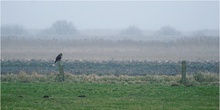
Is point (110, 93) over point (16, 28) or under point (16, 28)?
under

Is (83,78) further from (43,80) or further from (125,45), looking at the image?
(125,45)

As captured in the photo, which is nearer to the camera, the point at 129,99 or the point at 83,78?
the point at 129,99

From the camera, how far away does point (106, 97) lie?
1812 cm

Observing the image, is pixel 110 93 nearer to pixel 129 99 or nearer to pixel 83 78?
pixel 129 99

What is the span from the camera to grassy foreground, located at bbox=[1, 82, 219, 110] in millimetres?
15547

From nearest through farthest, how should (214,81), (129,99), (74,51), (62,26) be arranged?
(129,99), (214,81), (74,51), (62,26)

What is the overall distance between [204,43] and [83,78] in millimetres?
44448

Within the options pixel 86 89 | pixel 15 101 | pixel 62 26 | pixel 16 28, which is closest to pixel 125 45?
pixel 86 89

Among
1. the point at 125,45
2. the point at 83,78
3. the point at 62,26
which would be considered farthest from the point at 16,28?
the point at 83,78

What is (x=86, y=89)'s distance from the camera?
68.1 feet

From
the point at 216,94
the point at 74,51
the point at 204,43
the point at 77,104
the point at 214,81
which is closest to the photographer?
the point at 77,104

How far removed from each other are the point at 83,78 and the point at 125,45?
42.8 metres

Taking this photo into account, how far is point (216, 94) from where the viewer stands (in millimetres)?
18828

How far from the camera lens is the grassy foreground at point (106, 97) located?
612 inches
